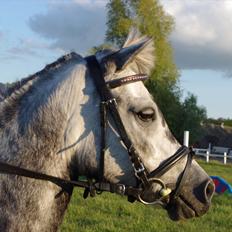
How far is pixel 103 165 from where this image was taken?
3.40m

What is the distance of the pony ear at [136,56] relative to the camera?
3420 millimetres

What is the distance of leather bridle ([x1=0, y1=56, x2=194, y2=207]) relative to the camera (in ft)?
11.1

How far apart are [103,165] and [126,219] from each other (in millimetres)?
5480

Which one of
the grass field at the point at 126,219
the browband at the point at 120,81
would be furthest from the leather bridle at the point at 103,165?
the grass field at the point at 126,219

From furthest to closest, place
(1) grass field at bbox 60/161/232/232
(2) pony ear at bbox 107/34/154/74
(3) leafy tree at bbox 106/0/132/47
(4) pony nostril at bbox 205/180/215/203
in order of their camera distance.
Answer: (3) leafy tree at bbox 106/0/132/47 → (1) grass field at bbox 60/161/232/232 → (4) pony nostril at bbox 205/180/215/203 → (2) pony ear at bbox 107/34/154/74

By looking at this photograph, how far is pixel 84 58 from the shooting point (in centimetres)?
362

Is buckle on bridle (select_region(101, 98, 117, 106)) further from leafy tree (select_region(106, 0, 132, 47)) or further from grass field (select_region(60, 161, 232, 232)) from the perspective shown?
leafy tree (select_region(106, 0, 132, 47))

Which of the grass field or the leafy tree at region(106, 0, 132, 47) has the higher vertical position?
the leafy tree at region(106, 0, 132, 47)

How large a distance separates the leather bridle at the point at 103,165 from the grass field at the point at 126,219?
4079mm

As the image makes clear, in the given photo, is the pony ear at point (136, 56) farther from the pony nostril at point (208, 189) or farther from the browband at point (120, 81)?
the pony nostril at point (208, 189)

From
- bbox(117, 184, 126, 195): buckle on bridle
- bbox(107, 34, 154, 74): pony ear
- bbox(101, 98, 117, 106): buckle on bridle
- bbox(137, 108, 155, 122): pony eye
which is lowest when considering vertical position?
bbox(117, 184, 126, 195): buckle on bridle

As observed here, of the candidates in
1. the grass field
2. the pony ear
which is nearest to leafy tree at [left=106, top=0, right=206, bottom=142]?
the grass field

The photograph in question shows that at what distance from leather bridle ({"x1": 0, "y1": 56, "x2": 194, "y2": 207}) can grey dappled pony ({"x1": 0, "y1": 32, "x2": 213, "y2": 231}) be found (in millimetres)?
31

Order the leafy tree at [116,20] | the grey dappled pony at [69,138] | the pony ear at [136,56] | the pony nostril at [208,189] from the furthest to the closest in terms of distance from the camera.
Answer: the leafy tree at [116,20] → the pony nostril at [208,189] → the pony ear at [136,56] → the grey dappled pony at [69,138]
